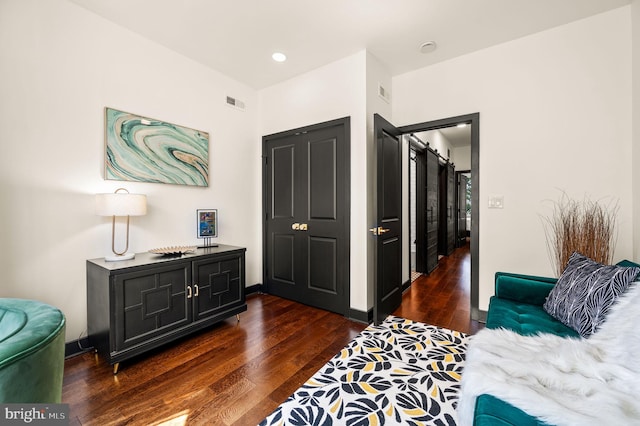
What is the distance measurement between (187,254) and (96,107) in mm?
1482

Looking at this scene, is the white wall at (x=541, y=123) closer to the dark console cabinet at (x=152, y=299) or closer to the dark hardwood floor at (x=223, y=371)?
the dark hardwood floor at (x=223, y=371)

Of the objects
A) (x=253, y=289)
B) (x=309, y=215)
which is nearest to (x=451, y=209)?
(x=309, y=215)

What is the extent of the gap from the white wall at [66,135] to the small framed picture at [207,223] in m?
0.20

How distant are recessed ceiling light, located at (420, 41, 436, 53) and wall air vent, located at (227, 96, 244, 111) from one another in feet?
7.39

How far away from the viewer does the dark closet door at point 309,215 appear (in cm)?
302

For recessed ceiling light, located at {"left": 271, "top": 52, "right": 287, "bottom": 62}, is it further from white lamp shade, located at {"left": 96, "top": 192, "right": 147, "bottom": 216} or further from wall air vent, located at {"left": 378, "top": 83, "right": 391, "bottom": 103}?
white lamp shade, located at {"left": 96, "top": 192, "right": 147, "bottom": 216}

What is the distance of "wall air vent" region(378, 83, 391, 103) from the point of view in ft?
10.2

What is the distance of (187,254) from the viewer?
2.50m

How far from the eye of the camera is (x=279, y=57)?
3008 mm

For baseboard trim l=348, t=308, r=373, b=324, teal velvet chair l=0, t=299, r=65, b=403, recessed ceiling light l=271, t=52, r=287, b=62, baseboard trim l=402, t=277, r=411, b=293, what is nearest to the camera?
teal velvet chair l=0, t=299, r=65, b=403

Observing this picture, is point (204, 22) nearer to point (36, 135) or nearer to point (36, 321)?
point (36, 135)

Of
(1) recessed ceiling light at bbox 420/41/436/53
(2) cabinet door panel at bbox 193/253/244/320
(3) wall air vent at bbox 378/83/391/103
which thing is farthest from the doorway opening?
(2) cabinet door panel at bbox 193/253/244/320

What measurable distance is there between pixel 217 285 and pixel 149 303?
60 centimetres

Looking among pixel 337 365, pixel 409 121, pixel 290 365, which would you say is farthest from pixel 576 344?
pixel 409 121
